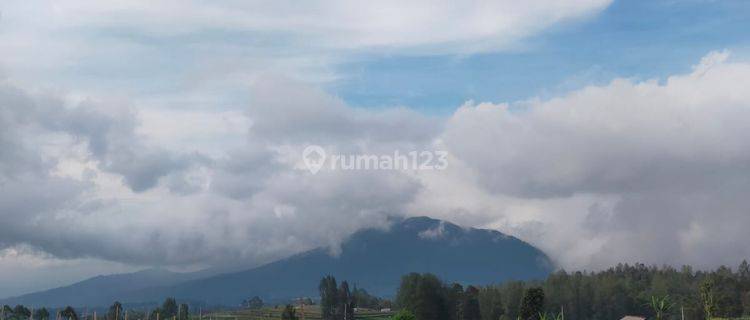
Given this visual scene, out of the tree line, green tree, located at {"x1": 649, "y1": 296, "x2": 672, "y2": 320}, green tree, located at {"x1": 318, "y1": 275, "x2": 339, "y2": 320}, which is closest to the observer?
green tree, located at {"x1": 649, "y1": 296, "x2": 672, "y2": 320}

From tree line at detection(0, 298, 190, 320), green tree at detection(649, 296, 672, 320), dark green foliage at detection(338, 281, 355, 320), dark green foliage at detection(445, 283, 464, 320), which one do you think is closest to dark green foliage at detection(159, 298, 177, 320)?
tree line at detection(0, 298, 190, 320)

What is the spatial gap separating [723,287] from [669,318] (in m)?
10.8

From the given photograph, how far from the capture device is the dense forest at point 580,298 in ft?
423

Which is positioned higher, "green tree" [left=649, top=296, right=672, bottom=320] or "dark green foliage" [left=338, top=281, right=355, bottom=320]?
"dark green foliage" [left=338, top=281, right=355, bottom=320]

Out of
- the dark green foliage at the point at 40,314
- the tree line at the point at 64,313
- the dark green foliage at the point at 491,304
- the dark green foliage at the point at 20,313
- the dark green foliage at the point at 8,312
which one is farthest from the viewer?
the dark green foliage at the point at 491,304

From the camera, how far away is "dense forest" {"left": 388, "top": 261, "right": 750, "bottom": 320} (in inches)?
5074

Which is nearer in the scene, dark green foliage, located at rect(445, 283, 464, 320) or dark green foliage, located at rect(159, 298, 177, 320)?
dark green foliage, located at rect(445, 283, 464, 320)

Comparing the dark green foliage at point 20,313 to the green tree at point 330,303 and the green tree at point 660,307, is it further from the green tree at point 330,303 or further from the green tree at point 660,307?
the green tree at point 660,307

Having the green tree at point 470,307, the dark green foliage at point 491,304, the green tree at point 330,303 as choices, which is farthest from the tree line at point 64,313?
the dark green foliage at point 491,304

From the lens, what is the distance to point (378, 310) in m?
185

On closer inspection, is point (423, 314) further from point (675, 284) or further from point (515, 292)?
point (675, 284)

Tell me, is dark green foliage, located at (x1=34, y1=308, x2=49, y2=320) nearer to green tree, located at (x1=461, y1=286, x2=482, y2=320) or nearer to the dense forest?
the dense forest

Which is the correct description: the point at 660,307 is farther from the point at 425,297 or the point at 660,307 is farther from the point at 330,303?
the point at 330,303

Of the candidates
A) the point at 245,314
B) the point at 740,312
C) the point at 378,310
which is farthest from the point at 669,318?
the point at 245,314
